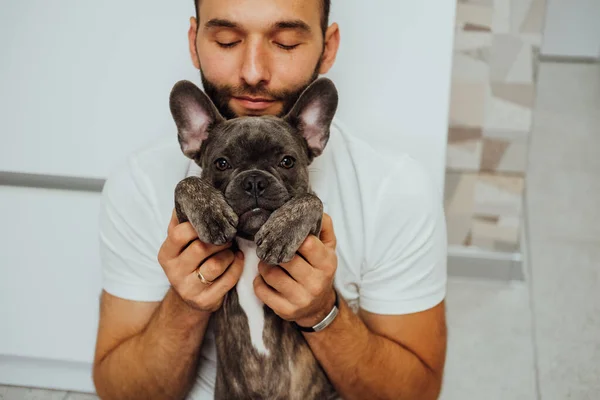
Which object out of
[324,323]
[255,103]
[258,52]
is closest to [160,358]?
[324,323]

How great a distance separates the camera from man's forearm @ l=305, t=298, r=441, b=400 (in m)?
1.49

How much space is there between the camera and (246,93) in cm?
162

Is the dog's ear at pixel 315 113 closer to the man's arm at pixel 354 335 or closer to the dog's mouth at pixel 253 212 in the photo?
the man's arm at pixel 354 335

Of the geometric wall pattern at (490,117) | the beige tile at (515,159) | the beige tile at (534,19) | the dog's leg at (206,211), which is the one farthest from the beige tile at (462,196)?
the dog's leg at (206,211)

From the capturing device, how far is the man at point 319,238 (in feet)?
5.12

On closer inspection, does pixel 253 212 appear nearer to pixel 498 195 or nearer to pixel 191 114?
pixel 191 114

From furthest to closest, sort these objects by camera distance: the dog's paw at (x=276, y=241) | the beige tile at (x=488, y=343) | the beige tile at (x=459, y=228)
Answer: the beige tile at (x=459, y=228), the beige tile at (x=488, y=343), the dog's paw at (x=276, y=241)

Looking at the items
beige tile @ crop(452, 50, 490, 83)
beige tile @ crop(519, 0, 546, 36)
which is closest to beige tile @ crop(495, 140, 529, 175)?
beige tile @ crop(452, 50, 490, 83)

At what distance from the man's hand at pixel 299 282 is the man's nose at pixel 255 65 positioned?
0.45m

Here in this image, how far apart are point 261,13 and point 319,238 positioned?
0.55 m

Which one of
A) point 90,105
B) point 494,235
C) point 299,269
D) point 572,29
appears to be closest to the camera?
point 299,269

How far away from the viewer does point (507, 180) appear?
9.77 ft

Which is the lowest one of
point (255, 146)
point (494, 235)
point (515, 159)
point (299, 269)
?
point (494, 235)

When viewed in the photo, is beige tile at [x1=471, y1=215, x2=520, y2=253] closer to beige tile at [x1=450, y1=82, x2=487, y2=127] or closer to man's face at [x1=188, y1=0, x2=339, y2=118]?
beige tile at [x1=450, y1=82, x2=487, y2=127]
